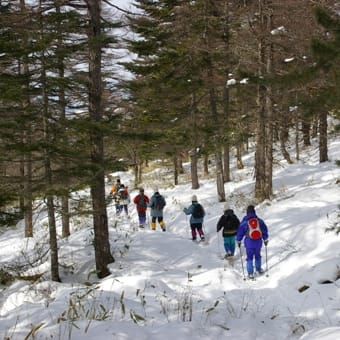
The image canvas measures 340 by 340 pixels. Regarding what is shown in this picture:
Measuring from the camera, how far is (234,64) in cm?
1911

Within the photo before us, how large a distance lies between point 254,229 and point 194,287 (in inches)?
93.5

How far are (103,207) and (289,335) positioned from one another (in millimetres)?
6934

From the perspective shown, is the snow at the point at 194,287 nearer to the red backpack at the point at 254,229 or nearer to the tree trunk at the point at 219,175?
the tree trunk at the point at 219,175

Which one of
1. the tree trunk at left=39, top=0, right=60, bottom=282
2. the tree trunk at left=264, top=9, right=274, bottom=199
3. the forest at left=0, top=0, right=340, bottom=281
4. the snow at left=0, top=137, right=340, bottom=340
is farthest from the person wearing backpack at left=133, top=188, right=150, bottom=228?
the tree trunk at left=39, top=0, right=60, bottom=282

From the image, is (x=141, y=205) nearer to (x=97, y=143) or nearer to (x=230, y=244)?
(x=230, y=244)

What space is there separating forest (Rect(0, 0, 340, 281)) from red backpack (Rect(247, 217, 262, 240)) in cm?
325

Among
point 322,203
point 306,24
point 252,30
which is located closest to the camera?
point 322,203

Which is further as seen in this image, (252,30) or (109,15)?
(252,30)

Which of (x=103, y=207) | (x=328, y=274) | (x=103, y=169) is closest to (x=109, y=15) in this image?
(x=103, y=169)

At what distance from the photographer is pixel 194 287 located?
958 cm

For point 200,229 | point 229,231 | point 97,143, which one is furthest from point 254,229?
point 97,143

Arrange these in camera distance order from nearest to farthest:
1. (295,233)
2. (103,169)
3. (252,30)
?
1. (103,169)
2. (295,233)
3. (252,30)

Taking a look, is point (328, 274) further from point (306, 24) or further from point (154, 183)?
point (154, 183)

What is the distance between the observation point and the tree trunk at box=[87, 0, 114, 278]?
10867mm
